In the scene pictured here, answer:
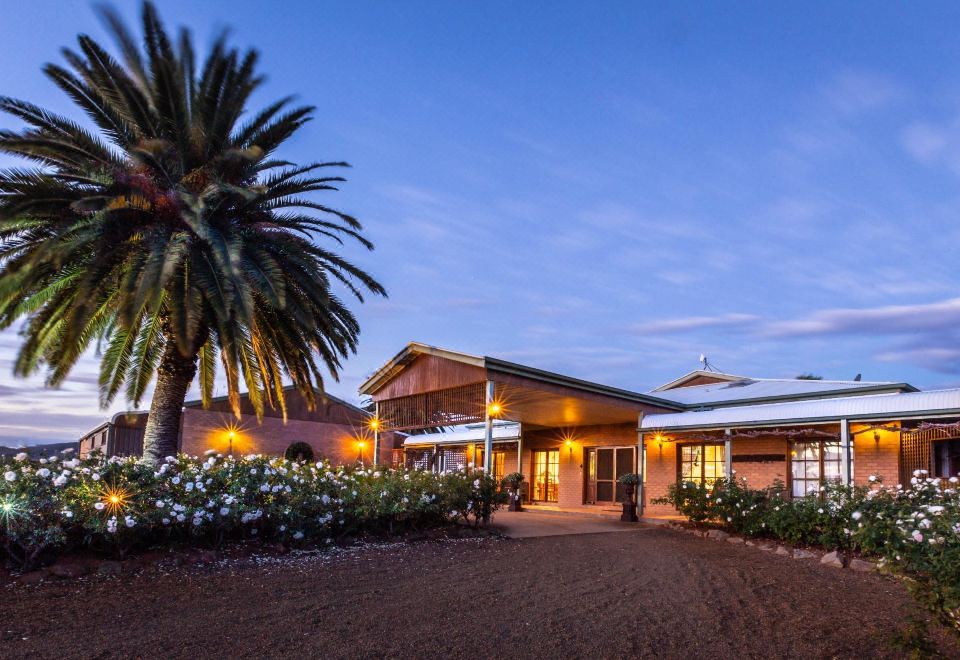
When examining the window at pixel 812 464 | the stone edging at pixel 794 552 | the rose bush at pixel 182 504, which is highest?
the window at pixel 812 464

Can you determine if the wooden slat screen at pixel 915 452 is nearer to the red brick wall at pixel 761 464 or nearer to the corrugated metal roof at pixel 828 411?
the corrugated metal roof at pixel 828 411

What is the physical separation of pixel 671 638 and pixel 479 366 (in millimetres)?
9341

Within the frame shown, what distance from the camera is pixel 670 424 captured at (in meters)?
17.0

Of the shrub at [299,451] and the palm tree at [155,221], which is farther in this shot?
the shrub at [299,451]

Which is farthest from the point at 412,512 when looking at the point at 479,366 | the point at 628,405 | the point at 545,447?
the point at 545,447

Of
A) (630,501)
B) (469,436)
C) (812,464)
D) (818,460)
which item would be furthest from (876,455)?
(469,436)

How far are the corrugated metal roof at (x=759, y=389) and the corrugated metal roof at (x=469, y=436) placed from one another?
5128mm

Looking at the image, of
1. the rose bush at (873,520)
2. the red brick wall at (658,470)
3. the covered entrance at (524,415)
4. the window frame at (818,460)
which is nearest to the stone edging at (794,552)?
the rose bush at (873,520)

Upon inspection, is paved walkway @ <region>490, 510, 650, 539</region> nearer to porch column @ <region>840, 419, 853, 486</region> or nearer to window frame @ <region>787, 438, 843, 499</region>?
window frame @ <region>787, 438, 843, 499</region>

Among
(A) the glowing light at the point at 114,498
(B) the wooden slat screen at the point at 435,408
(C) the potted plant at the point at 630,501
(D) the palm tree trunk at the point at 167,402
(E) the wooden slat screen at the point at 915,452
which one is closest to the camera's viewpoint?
(A) the glowing light at the point at 114,498

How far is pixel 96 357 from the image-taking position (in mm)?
12539

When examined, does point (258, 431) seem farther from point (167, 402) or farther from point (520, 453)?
point (167, 402)

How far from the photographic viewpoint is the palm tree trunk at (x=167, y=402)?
11.5 m

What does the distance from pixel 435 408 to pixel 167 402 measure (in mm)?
7138
